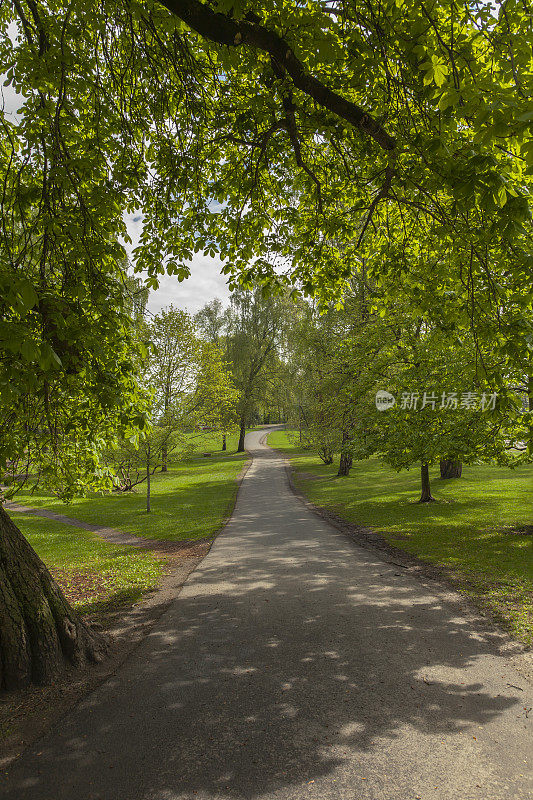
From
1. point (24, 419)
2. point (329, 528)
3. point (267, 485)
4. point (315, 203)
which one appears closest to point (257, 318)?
point (267, 485)

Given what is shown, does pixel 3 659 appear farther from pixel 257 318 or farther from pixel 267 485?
pixel 257 318

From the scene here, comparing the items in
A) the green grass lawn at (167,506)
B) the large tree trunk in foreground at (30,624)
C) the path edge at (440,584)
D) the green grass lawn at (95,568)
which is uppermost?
the large tree trunk in foreground at (30,624)

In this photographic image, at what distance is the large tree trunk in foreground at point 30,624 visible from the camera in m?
4.18

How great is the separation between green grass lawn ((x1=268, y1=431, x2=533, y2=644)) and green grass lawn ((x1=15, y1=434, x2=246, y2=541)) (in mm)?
4225

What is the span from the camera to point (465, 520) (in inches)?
508

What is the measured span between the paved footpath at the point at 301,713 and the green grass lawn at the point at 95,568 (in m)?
1.53

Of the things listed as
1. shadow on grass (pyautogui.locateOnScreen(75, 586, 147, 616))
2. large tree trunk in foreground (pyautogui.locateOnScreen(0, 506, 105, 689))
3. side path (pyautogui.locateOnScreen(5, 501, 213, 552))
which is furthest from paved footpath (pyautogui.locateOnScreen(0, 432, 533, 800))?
side path (pyautogui.locateOnScreen(5, 501, 213, 552))

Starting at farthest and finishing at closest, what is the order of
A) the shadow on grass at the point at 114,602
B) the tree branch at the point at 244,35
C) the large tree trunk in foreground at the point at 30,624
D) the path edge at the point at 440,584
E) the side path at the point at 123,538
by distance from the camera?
the side path at the point at 123,538, the shadow on grass at the point at 114,602, the path edge at the point at 440,584, the large tree trunk in foreground at the point at 30,624, the tree branch at the point at 244,35

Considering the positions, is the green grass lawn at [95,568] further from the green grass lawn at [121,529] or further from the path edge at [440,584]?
the path edge at [440,584]

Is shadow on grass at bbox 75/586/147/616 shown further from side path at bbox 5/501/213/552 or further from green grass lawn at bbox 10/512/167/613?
side path at bbox 5/501/213/552

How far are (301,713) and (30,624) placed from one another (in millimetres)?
2798

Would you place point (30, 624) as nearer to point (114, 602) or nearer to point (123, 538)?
point (114, 602)

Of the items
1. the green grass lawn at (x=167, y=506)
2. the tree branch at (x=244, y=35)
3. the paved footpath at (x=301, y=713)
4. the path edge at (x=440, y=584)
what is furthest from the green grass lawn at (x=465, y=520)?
the tree branch at (x=244, y=35)

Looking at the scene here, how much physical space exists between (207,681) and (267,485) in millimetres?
18577
